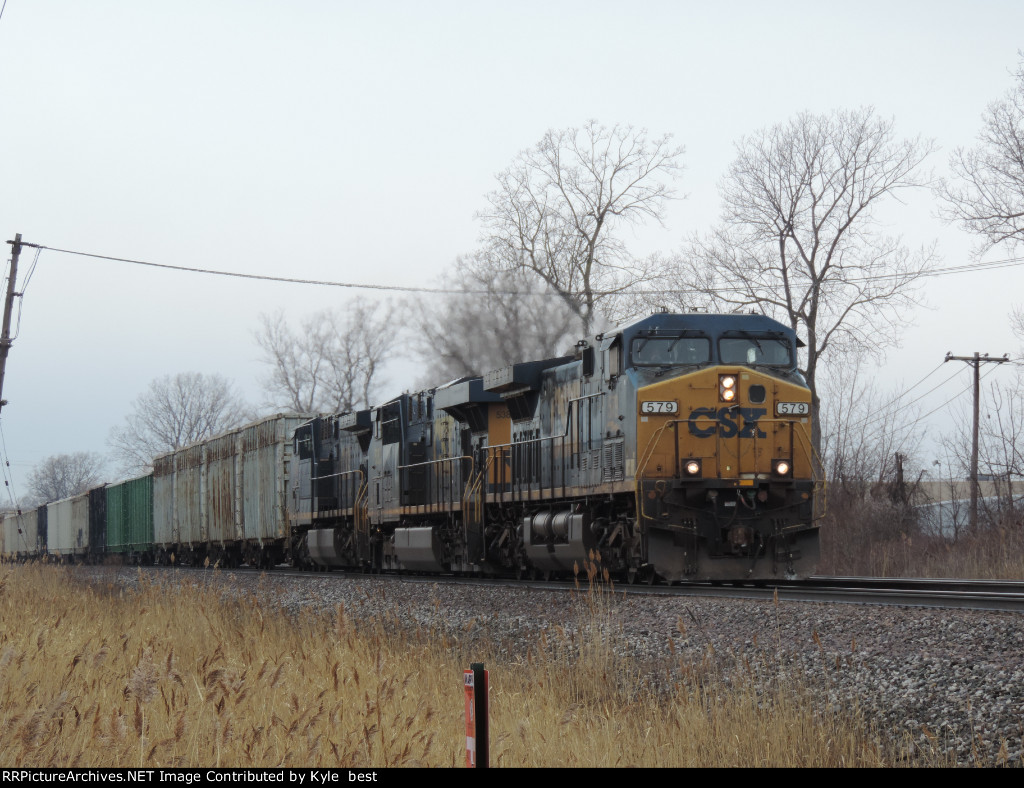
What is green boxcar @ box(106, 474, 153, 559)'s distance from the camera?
Result: 37719 mm

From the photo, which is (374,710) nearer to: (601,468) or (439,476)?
(601,468)

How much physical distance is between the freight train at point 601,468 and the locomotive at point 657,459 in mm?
22

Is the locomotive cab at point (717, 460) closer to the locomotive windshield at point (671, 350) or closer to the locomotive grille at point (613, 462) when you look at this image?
the locomotive windshield at point (671, 350)

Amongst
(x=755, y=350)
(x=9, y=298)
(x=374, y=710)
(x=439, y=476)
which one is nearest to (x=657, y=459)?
(x=755, y=350)

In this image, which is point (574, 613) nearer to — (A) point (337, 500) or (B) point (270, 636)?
(B) point (270, 636)

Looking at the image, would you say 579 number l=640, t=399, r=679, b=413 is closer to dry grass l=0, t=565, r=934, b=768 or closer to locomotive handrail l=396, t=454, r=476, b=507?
dry grass l=0, t=565, r=934, b=768

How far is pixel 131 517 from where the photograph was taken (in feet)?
130

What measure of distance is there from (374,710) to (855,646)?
3.36m

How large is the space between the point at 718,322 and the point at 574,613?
5050 millimetres

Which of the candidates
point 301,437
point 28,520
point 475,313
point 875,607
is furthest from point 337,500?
point 28,520

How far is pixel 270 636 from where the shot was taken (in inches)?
377

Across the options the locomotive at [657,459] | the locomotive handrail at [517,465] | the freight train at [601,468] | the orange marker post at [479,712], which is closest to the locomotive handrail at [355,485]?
the freight train at [601,468]

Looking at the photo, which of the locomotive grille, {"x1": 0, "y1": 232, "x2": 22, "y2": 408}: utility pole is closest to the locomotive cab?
the locomotive grille
